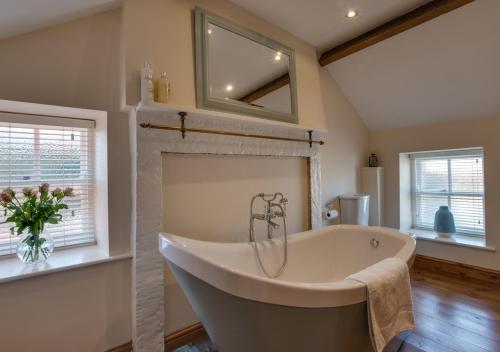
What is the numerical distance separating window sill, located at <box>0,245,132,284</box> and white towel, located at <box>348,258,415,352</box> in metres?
1.51

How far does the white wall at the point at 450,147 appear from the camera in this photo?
278cm

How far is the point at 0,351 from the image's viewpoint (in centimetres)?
140

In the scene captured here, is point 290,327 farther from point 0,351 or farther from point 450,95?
point 450,95

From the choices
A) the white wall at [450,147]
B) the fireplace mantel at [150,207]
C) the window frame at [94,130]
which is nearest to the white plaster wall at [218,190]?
the fireplace mantel at [150,207]

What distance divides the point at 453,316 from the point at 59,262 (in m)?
3.05

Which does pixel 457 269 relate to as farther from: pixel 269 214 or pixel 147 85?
pixel 147 85

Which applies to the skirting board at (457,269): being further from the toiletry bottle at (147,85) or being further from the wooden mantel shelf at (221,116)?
the toiletry bottle at (147,85)

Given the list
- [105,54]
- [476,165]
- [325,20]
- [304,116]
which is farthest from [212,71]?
[476,165]

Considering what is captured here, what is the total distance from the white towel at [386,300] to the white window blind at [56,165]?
1.89 metres

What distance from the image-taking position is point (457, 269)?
9.87ft

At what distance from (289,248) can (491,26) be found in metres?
2.63

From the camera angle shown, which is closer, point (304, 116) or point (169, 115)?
point (169, 115)

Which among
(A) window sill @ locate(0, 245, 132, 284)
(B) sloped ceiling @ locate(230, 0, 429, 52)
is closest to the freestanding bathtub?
(A) window sill @ locate(0, 245, 132, 284)

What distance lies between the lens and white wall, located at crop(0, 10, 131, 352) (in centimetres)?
148
